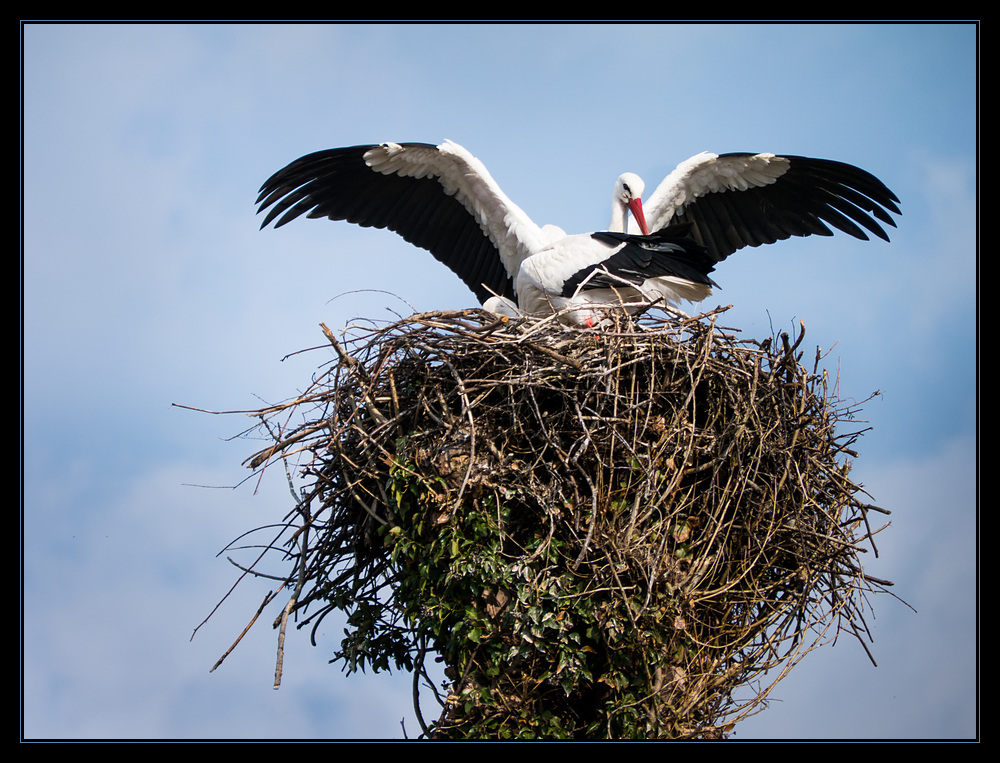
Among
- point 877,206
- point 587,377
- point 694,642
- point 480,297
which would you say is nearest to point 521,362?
point 587,377

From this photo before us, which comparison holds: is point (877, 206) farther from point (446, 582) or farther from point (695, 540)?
point (446, 582)

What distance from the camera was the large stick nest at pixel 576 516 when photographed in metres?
4.70

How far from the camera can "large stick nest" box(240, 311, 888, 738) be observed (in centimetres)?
470

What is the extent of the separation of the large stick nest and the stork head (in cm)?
200

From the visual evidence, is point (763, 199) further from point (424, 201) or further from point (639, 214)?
point (424, 201)

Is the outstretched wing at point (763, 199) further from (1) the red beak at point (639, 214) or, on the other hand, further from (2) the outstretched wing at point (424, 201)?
(2) the outstretched wing at point (424, 201)

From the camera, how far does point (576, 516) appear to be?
4.69 m

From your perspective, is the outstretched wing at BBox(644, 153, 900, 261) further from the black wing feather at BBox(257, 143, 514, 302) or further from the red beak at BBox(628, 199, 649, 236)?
the black wing feather at BBox(257, 143, 514, 302)

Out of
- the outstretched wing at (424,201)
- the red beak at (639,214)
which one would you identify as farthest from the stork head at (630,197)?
the outstretched wing at (424,201)

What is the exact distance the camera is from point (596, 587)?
472cm

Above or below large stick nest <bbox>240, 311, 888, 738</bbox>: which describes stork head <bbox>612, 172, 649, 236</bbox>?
above

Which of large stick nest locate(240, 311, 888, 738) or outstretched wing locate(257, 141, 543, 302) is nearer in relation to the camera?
large stick nest locate(240, 311, 888, 738)

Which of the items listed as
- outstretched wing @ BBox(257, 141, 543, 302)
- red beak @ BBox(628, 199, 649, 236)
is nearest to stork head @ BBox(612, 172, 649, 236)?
red beak @ BBox(628, 199, 649, 236)

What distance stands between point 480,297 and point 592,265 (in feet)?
5.49
